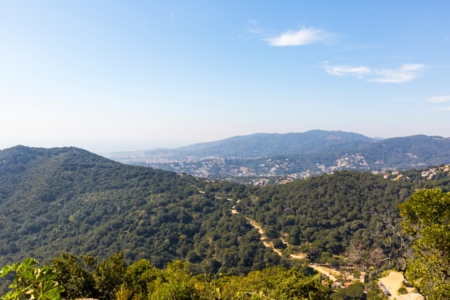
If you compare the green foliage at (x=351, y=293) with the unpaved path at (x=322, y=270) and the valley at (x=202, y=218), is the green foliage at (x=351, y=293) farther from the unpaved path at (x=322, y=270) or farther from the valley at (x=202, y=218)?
the unpaved path at (x=322, y=270)

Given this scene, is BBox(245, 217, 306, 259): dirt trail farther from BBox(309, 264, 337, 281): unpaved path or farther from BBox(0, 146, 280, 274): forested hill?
BBox(309, 264, 337, 281): unpaved path

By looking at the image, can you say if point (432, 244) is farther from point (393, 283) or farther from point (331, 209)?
point (331, 209)

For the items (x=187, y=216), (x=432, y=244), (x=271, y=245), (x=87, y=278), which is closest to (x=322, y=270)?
(x=271, y=245)

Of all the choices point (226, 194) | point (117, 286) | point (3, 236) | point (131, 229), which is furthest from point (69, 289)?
point (226, 194)

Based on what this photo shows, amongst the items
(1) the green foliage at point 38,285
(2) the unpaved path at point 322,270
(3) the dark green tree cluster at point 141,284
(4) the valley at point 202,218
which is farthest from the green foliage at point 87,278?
(2) the unpaved path at point 322,270

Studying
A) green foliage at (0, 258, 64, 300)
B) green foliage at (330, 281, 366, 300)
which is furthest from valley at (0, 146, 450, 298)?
green foliage at (0, 258, 64, 300)

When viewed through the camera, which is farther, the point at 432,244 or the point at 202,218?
the point at 202,218
